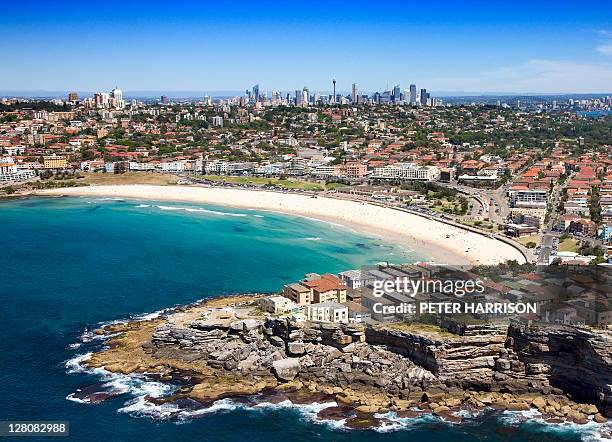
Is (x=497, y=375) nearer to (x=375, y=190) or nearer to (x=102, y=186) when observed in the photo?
(x=375, y=190)

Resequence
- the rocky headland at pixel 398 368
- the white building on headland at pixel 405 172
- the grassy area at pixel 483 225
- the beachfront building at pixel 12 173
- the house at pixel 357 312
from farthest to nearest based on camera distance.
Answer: the white building on headland at pixel 405 172 → the beachfront building at pixel 12 173 → the grassy area at pixel 483 225 → the house at pixel 357 312 → the rocky headland at pixel 398 368

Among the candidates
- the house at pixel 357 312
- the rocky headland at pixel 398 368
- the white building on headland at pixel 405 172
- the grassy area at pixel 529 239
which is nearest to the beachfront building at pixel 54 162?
the white building on headland at pixel 405 172

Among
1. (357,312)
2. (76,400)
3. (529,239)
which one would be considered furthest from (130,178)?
(76,400)

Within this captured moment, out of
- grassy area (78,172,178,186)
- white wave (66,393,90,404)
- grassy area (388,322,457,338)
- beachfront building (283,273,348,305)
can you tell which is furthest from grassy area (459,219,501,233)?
grassy area (78,172,178,186)

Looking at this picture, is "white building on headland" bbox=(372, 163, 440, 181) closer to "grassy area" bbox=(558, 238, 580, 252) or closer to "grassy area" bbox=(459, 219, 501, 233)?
"grassy area" bbox=(459, 219, 501, 233)

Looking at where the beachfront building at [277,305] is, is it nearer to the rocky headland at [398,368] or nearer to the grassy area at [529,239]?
the rocky headland at [398,368]

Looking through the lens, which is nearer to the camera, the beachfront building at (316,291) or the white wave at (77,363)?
the white wave at (77,363)
